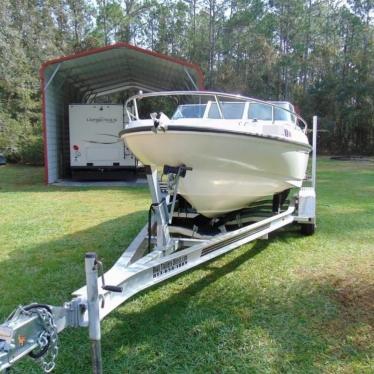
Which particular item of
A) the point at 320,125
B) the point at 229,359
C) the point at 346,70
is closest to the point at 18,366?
the point at 229,359

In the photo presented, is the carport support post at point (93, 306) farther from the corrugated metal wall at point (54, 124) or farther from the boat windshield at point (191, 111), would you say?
the corrugated metal wall at point (54, 124)

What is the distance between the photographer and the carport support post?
7.52 feet

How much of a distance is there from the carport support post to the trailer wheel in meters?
4.17

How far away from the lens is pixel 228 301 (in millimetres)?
3889

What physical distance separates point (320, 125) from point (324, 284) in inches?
1099

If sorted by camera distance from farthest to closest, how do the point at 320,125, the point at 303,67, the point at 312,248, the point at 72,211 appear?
the point at 303,67 → the point at 320,125 → the point at 72,211 → the point at 312,248

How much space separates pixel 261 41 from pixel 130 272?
108 feet

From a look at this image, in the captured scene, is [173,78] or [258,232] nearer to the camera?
[258,232]

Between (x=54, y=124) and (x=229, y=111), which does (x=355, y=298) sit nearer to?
(x=229, y=111)

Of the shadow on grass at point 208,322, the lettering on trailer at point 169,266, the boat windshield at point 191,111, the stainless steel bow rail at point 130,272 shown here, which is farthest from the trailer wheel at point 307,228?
the lettering on trailer at point 169,266

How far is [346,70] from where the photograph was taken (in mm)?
31219

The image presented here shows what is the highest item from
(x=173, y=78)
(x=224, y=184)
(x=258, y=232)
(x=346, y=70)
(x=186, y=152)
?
(x=346, y=70)

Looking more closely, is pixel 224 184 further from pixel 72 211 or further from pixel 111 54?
pixel 111 54

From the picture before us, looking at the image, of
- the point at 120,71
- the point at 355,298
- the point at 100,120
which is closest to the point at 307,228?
the point at 355,298
